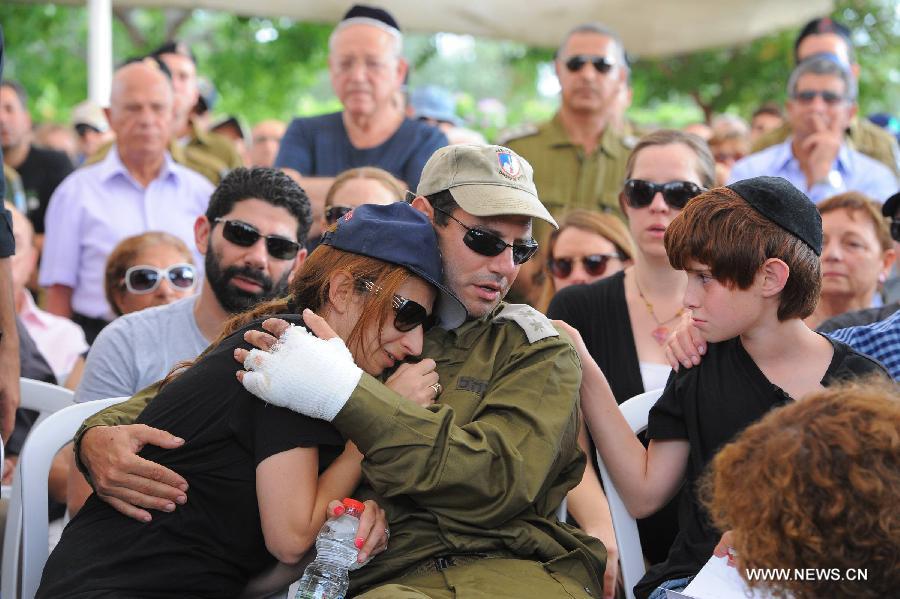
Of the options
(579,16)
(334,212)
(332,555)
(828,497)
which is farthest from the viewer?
(579,16)

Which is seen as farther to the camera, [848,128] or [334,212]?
[848,128]

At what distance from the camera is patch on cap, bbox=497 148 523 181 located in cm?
317

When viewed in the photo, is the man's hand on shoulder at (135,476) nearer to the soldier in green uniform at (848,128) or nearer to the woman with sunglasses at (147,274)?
the woman with sunglasses at (147,274)

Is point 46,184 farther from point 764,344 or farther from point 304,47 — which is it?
point 304,47

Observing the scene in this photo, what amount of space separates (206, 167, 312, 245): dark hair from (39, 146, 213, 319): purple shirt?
1.76 metres

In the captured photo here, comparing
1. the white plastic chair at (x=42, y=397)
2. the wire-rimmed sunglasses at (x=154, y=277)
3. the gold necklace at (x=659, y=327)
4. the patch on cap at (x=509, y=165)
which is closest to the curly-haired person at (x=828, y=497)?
the patch on cap at (x=509, y=165)

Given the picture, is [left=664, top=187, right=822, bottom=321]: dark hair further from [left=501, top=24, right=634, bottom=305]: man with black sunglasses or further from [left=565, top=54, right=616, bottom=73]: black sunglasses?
[left=565, top=54, right=616, bottom=73]: black sunglasses

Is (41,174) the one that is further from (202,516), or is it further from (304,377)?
(304,377)

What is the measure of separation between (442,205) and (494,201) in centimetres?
18

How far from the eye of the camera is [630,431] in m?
3.16

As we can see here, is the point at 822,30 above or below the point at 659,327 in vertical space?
above

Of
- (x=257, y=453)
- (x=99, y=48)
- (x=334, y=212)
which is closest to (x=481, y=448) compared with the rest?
(x=257, y=453)

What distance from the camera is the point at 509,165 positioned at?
10.5 feet

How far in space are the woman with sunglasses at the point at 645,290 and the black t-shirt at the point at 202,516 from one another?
1389 mm
